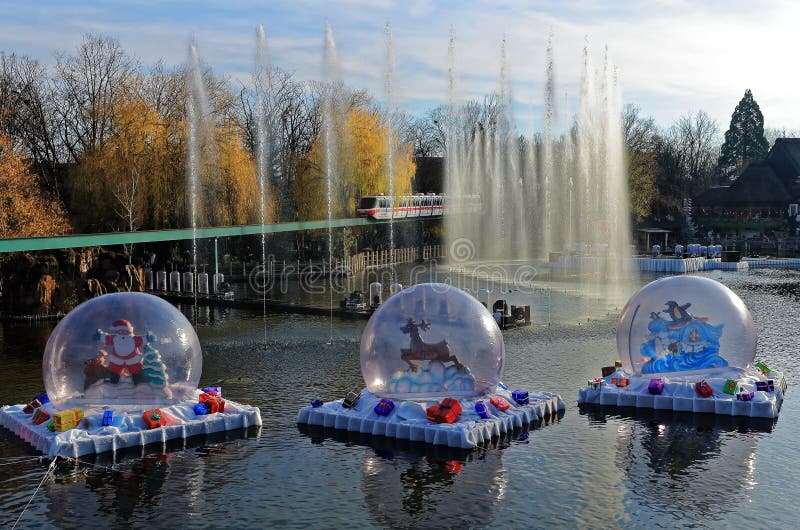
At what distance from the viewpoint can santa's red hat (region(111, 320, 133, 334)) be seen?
65.7ft

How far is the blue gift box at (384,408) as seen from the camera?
780 inches

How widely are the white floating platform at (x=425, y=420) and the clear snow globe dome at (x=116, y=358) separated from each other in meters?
3.36

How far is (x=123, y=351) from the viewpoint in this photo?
19969 millimetres

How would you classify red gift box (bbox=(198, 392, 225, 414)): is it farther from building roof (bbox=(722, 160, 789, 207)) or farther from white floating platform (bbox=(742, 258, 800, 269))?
building roof (bbox=(722, 160, 789, 207))

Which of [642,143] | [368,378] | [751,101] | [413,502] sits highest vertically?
[751,101]

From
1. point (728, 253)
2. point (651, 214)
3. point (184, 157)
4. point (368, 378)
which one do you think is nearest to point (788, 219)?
point (651, 214)

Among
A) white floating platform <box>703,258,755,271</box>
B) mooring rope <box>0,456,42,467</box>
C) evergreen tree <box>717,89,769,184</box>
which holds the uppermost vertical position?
evergreen tree <box>717,89,769,184</box>

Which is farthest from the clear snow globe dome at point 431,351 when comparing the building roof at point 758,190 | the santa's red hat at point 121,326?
the building roof at point 758,190

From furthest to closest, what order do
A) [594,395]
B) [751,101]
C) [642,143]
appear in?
[751,101] < [642,143] < [594,395]

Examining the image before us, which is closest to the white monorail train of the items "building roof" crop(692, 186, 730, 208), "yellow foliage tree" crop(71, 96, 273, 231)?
"yellow foliage tree" crop(71, 96, 273, 231)

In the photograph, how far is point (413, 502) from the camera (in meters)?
15.6

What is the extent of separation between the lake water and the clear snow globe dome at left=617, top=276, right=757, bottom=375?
1821 mm

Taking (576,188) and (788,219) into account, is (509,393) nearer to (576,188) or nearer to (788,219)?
(576,188)

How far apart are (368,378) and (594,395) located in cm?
620
